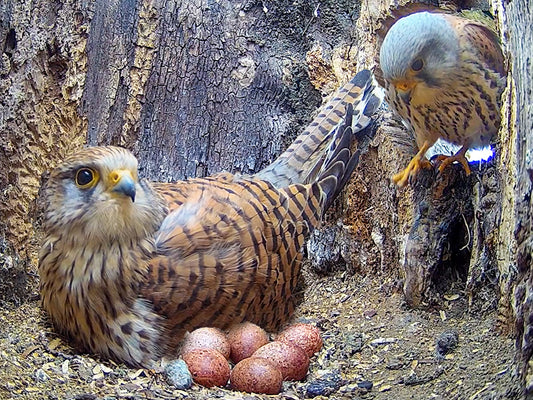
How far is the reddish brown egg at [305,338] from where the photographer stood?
296 centimetres

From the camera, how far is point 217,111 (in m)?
3.85

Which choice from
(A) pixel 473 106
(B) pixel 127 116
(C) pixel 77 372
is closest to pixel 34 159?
(B) pixel 127 116

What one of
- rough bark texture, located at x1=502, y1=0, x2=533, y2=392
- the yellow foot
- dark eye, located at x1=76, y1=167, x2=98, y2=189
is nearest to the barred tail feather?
the yellow foot

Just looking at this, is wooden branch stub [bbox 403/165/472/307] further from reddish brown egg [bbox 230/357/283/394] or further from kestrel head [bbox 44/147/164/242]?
kestrel head [bbox 44/147/164/242]

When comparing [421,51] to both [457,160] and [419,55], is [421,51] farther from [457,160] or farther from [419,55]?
[457,160]

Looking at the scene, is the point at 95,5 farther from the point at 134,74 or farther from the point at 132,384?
the point at 132,384

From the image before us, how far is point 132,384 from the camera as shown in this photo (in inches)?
98.1

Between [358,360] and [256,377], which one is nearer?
[256,377]

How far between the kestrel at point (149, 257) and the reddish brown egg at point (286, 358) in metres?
0.27

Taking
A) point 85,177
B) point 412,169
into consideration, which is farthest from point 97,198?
point 412,169

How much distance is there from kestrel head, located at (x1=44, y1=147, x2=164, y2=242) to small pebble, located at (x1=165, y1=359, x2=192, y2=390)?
1.80 ft

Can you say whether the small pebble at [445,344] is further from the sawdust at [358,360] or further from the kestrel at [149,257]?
the kestrel at [149,257]

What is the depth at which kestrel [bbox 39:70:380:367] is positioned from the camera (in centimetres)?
270

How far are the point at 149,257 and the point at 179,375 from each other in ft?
1.67
